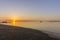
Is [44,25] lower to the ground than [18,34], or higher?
higher

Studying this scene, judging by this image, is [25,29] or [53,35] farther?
[25,29]

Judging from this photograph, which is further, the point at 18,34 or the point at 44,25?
the point at 44,25

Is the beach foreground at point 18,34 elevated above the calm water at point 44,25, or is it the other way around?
the calm water at point 44,25

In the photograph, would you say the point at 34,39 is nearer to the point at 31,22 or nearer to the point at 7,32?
the point at 31,22

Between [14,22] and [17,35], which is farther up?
[14,22]

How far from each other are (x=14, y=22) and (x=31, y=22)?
0.69 metres

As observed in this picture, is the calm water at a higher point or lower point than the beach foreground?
higher

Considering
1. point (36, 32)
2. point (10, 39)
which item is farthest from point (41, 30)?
point (10, 39)

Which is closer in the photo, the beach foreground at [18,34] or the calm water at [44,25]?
the beach foreground at [18,34]

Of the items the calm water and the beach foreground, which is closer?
the beach foreground

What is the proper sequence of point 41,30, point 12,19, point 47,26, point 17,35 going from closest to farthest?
point 12,19 < point 17,35 < point 47,26 < point 41,30

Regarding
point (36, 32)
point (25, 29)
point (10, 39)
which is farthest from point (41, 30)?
point (10, 39)

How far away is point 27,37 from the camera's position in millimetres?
5652

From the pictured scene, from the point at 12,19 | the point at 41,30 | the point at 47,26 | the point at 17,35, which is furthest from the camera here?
the point at 41,30
